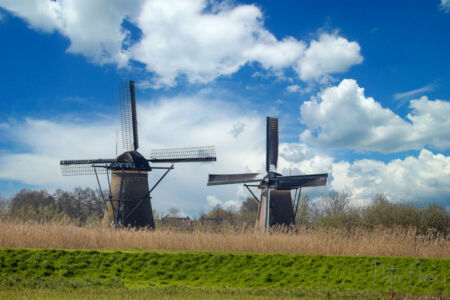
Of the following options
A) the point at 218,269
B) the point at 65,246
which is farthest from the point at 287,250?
the point at 65,246

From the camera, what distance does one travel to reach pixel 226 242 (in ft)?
43.4

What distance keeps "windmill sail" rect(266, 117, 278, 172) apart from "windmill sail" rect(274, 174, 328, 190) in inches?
71.2

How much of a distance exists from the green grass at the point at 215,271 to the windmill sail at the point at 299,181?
1414 cm

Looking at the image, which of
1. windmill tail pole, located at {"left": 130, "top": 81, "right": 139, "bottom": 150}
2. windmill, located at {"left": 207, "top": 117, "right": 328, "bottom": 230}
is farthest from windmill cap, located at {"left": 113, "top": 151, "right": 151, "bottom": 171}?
windmill, located at {"left": 207, "top": 117, "right": 328, "bottom": 230}

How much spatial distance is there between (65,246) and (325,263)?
25.8ft

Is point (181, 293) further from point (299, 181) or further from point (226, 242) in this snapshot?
point (299, 181)

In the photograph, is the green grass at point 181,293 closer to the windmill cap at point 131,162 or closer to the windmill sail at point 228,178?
the windmill cap at point 131,162

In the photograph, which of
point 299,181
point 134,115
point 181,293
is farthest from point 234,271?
point 134,115

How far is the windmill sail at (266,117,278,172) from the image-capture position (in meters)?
27.1

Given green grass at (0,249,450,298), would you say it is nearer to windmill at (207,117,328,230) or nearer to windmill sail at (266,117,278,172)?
windmill at (207,117,328,230)

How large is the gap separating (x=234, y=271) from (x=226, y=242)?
2698 millimetres

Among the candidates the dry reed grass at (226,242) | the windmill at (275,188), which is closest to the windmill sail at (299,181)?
the windmill at (275,188)

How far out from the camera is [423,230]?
18938mm

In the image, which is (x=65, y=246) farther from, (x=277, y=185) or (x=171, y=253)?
(x=277, y=185)
